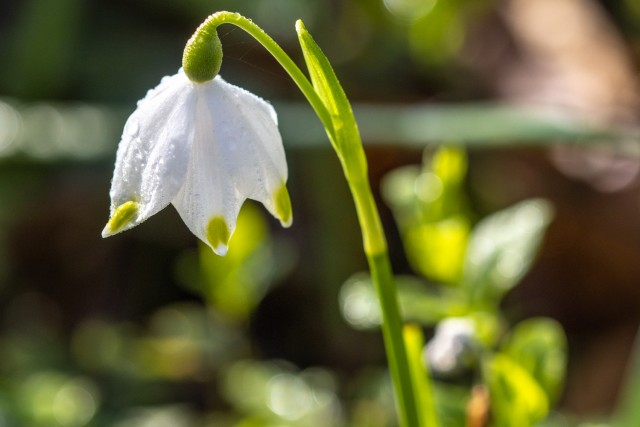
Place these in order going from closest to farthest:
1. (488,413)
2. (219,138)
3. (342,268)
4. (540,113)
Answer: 1. (219,138)
2. (488,413)
3. (540,113)
4. (342,268)

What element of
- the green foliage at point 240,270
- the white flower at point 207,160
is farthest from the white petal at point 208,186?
the green foliage at point 240,270

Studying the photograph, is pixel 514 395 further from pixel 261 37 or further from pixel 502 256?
pixel 261 37

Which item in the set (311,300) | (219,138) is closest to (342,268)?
(311,300)

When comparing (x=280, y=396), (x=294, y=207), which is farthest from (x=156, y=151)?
(x=294, y=207)

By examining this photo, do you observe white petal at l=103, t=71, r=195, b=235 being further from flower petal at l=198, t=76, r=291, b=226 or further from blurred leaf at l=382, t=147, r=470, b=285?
blurred leaf at l=382, t=147, r=470, b=285

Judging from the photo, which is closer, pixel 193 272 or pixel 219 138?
pixel 219 138

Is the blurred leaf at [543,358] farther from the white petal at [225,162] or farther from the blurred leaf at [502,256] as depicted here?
the white petal at [225,162]

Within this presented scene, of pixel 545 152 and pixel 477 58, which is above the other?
pixel 477 58

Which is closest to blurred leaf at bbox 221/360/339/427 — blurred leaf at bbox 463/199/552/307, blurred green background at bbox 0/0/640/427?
blurred green background at bbox 0/0/640/427

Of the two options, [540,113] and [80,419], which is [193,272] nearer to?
[80,419]
